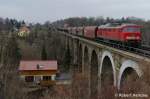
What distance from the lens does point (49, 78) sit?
4238cm

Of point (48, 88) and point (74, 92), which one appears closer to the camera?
point (74, 92)

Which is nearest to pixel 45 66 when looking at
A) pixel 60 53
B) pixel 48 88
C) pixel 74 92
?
pixel 48 88

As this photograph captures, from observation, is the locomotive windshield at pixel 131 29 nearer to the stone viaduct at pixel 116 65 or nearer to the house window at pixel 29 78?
the stone viaduct at pixel 116 65

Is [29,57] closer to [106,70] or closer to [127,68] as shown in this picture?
[106,70]

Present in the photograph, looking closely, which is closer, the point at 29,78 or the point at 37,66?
the point at 37,66

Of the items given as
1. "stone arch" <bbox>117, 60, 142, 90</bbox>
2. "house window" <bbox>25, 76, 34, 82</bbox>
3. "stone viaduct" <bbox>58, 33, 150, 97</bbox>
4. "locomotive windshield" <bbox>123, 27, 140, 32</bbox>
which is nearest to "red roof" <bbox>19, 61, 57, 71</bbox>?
"house window" <bbox>25, 76, 34, 82</bbox>

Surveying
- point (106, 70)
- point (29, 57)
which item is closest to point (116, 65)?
point (106, 70)

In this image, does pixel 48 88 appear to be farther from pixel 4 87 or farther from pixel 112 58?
pixel 112 58

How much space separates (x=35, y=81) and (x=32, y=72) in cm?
149

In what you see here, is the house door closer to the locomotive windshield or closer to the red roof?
the red roof

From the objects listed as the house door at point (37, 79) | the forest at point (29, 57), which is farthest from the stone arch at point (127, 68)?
the house door at point (37, 79)

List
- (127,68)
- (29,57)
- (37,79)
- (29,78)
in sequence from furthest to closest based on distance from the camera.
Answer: (29,57) < (29,78) < (37,79) < (127,68)

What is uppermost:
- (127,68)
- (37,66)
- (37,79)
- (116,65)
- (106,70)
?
(127,68)

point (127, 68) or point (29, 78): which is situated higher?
point (127, 68)
